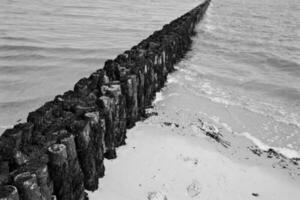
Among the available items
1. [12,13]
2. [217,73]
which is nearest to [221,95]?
[217,73]

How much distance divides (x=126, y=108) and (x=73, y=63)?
7041 millimetres

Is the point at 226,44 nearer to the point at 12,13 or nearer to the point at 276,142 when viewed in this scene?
the point at 276,142

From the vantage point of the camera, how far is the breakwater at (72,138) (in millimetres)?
3623

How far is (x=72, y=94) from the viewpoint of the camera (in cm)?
569

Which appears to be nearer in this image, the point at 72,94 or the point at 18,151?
the point at 18,151

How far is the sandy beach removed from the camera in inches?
204

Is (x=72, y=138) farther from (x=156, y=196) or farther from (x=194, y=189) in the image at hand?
(x=194, y=189)

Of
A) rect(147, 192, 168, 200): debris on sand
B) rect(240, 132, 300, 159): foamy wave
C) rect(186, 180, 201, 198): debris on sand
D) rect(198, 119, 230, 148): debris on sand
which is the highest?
rect(147, 192, 168, 200): debris on sand

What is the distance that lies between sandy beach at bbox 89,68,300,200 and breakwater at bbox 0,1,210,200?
0.33m

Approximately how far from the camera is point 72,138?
415 centimetres

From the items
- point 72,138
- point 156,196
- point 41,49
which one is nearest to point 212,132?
point 156,196

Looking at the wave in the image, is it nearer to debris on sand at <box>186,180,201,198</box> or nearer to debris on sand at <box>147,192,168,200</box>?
debris on sand at <box>186,180,201,198</box>

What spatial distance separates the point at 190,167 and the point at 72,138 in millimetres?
2407

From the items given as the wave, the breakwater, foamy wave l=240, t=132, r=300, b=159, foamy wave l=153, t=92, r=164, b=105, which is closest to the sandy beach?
foamy wave l=240, t=132, r=300, b=159
